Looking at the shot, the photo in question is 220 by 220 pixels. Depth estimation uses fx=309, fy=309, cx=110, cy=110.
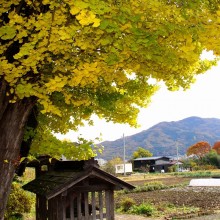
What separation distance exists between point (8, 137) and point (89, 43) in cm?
245

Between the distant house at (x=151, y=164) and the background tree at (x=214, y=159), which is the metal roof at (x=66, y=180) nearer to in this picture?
the background tree at (x=214, y=159)

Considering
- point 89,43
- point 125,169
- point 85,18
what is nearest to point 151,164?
point 125,169

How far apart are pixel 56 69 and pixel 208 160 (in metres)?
74.2

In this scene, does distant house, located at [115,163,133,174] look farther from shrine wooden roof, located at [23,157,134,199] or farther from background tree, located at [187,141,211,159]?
shrine wooden roof, located at [23,157,134,199]

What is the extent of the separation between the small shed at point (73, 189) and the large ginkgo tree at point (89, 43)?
255 cm

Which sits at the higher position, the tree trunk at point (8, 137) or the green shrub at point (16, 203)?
the tree trunk at point (8, 137)

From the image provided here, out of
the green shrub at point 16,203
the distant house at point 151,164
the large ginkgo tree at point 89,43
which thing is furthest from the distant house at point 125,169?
the large ginkgo tree at point 89,43

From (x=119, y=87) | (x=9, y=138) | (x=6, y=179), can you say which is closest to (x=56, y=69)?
(x=9, y=138)

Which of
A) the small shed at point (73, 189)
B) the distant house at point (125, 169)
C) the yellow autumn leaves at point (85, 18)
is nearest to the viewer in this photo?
the yellow autumn leaves at point (85, 18)

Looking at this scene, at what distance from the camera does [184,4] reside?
413 cm

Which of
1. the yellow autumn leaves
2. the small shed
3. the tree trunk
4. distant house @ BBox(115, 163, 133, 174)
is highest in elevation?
the yellow autumn leaves

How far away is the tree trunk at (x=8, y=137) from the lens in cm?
568

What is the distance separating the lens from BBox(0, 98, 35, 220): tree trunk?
5.68 m

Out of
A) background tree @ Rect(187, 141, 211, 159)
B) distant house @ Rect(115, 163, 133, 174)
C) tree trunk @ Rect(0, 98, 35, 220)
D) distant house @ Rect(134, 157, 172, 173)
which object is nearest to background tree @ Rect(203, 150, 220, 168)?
distant house @ Rect(134, 157, 172, 173)
